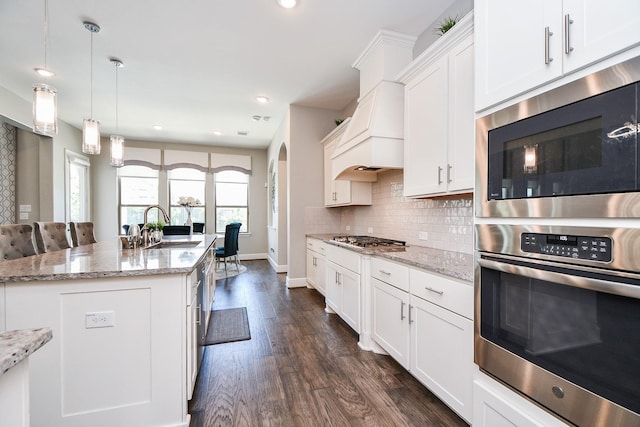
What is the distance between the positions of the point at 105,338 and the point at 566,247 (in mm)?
2050

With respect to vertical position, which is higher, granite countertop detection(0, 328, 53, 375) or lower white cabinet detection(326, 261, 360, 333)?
granite countertop detection(0, 328, 53, 375)

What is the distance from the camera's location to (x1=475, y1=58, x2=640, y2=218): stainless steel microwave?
0.78m

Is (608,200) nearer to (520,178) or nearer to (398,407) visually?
(520,178)

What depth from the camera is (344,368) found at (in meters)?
2.21

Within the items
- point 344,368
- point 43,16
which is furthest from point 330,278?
point 43,16

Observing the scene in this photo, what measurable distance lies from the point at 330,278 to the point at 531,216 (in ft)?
8.22

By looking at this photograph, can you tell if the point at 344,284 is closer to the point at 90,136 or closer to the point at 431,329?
the point at 431,329

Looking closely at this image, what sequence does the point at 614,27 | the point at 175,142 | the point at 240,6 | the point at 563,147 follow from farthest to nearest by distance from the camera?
1. the point at 175,142
2. the point at 240,6
3. the point at 563,147
4. the point at 614,27

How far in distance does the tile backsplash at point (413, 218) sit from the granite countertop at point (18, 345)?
91.3 inches

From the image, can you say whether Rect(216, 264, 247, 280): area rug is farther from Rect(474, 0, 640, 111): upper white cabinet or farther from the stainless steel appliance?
Rect(474, 0, 640, 111): upper white cabinet

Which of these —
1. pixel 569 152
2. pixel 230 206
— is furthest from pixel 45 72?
pixel 569 152

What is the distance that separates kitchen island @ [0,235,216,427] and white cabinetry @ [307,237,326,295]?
2387 millimetres

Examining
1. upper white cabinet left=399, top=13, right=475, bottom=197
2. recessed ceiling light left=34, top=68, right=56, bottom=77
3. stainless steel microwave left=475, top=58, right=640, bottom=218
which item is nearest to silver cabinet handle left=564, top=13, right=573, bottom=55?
stainless steel microwave left=475, top=58, right=640, bottom=218

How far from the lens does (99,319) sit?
1.46m
